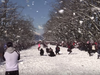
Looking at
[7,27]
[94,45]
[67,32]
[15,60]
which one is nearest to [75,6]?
[94,45]

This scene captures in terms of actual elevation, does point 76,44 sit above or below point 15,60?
below

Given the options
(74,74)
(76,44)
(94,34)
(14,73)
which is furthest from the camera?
(76,44)

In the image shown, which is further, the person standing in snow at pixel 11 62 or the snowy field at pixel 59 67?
the snowy field at pixel 59 67

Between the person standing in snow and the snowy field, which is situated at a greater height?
the person standing in snow

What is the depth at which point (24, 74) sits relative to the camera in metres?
9.02

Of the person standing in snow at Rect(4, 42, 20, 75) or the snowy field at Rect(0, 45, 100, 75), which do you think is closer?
the person standing in snow at Rect(4, 42, 20, 75)

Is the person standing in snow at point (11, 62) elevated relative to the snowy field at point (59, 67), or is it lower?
elevated

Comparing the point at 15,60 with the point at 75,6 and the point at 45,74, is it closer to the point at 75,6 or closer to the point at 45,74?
the point at 45,74

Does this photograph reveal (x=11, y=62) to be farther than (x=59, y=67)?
No

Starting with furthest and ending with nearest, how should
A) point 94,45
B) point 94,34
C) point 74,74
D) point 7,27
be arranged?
point 94,34 → point 7,27 → point 94,45 → point 74,74

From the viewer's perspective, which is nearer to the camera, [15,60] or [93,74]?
[15,60]

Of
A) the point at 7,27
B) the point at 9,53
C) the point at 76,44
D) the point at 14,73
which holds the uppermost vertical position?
the point at 9,53

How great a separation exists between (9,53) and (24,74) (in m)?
4.54

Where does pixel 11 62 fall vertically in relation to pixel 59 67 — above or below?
above
